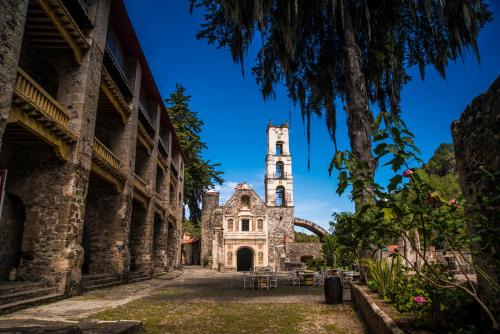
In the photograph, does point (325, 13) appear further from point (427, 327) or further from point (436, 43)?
point (427, 327)

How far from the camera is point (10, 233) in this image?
29.4 ft

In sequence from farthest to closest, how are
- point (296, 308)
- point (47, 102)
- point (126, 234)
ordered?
point (126, 234) < point (47, 102) < point (296, 308)

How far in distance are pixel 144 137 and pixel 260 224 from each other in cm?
1896

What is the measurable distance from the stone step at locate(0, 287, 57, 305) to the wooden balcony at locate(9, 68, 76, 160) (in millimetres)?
3146

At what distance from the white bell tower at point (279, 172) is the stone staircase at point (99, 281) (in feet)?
75.3

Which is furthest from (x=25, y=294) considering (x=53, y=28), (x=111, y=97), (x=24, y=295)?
(x=111, y=97)

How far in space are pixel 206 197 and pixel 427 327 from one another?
30.4m

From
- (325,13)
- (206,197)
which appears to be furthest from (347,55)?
(206,197)

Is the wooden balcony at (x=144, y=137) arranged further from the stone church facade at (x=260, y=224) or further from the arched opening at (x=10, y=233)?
the stone church facade at (x=260, y=224)

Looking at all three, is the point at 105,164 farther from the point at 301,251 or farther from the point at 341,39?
the point at 301,251

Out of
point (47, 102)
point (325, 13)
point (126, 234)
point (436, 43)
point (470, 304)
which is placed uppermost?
point (325, 13)

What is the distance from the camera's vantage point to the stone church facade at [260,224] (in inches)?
1214

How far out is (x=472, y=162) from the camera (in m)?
3.43

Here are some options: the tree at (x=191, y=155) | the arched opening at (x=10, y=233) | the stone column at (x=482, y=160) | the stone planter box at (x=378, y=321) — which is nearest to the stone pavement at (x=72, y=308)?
the arched opening at (x=10, y=233)
